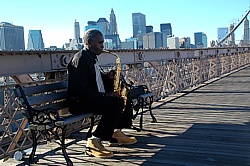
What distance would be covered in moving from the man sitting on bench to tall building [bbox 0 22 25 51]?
5.60 feet

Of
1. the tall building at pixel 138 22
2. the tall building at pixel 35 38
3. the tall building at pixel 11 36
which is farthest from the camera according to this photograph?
the tall building at pixel 138 22

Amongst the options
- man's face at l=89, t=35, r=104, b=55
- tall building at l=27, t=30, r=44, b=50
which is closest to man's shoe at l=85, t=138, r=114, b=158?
man's face at l=89, t=35, r=104, b=55

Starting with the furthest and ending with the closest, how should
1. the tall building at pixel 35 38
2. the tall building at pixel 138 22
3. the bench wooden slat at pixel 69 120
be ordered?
the tall building at pixel 138 22 → the tall building at pixel 35 38 → the bench wooden slat at pixel 69 120

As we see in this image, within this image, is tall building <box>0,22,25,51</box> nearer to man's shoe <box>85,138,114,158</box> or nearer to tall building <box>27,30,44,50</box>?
tall building <box>27,30,44,50</box>

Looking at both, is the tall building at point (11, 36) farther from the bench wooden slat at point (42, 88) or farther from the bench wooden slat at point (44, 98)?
the bench wooden slat at point (44, 98)

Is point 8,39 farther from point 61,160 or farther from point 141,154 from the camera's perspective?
point 141,154

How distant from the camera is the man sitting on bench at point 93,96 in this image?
11.9ft

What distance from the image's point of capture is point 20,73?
157 inches

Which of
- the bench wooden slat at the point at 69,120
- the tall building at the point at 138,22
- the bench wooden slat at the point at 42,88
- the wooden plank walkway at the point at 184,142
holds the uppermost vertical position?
the tall building at the point at 138,22

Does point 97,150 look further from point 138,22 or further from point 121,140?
point 138,22

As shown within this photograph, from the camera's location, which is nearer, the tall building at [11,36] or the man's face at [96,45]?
the man's face at [96,45]

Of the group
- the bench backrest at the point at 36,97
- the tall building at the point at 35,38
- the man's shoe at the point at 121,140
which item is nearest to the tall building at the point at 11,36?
the tall building at the point at 35,38

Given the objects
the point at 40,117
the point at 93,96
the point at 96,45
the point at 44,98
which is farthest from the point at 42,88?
the point at 96,45

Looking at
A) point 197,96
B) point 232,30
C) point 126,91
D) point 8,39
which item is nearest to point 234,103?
point 197,96
